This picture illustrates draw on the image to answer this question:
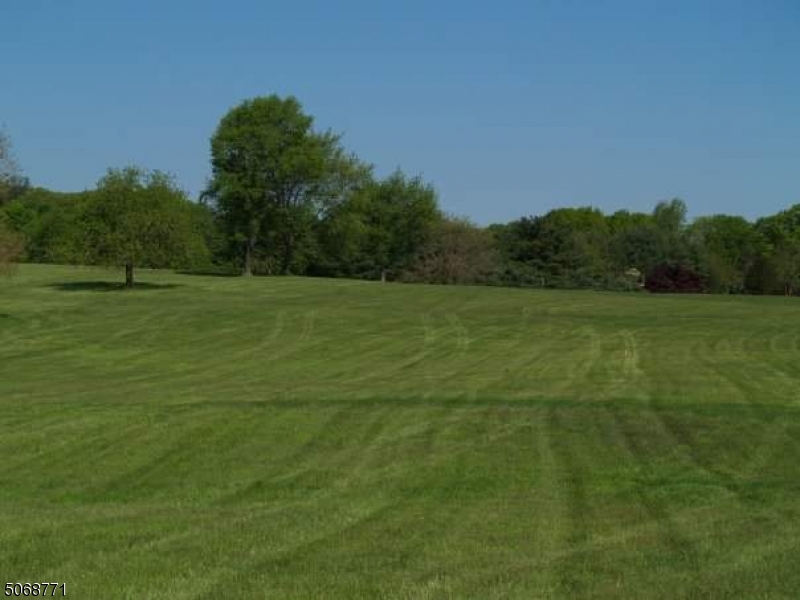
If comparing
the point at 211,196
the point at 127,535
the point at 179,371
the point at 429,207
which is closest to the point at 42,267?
the point at 211,196

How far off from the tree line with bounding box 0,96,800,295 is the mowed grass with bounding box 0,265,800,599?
34662 mm

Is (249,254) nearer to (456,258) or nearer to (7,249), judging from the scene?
(456,258)

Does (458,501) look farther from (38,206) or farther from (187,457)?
(38,206)

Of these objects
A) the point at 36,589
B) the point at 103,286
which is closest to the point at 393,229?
the point at 103,286

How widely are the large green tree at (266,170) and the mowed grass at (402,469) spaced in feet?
163

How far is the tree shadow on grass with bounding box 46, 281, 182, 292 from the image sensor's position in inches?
2414

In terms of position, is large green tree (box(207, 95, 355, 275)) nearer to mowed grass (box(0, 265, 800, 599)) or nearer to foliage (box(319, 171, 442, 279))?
foliage (box(319, 171, 442, 279))

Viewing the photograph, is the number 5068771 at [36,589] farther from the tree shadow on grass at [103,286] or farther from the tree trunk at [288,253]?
the tree trunk at [288,253]

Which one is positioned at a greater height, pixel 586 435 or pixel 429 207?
pixel 429 207

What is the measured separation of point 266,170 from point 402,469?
2969 inches

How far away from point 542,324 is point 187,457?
3175cm

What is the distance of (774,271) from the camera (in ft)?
335

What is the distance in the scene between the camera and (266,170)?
288 feet

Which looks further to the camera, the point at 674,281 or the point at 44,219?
the point at 44,219
